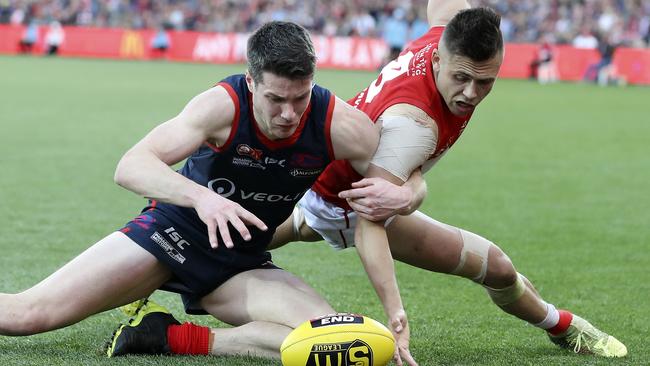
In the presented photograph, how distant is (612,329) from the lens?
6.42 metres

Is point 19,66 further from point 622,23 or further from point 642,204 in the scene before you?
point 642,204

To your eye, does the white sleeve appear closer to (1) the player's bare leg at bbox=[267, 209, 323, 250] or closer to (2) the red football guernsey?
(2) the red football guernsey

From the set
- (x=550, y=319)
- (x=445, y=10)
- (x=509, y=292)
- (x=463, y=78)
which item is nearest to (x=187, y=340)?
(x=509, y=292)

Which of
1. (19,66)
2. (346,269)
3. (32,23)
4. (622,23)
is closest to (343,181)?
(346,269)

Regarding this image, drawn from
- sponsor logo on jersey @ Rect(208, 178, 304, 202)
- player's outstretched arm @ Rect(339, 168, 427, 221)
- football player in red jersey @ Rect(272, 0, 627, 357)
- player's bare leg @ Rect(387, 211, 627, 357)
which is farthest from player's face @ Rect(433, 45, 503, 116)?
sponsor logo on jersey @ Rect(208, 178, 304, 202)

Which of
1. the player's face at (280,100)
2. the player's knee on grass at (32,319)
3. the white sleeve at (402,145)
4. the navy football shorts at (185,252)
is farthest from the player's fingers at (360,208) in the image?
the player's knee on grass at (32,319)

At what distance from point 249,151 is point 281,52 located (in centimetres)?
56

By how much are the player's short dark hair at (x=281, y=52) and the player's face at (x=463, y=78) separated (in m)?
0.75

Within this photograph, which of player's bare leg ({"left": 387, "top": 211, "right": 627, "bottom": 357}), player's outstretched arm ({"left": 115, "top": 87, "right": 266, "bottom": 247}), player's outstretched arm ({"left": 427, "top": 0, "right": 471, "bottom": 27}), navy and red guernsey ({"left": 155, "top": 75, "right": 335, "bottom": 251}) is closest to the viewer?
player's outstretched arm ({"left": 115, "top": 87, "right": 266, "bottom": 247})

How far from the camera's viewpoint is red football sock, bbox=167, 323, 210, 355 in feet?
17.7

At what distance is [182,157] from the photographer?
4.95 metres

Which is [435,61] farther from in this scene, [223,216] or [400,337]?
[223,216]

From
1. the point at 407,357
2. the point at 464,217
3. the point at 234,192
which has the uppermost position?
the point at 234,192

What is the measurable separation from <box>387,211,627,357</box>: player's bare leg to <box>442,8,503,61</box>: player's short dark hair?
3.19 feet
